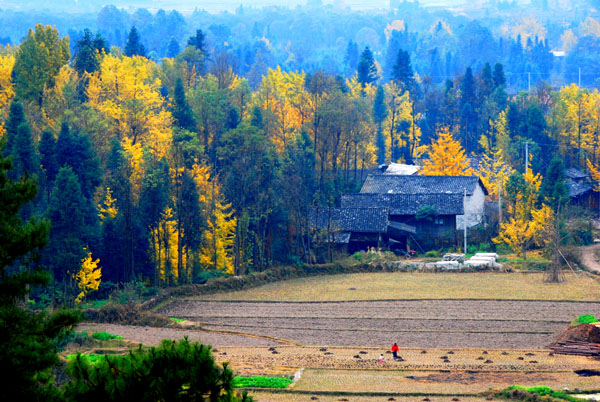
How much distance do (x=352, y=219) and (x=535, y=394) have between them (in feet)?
91.3

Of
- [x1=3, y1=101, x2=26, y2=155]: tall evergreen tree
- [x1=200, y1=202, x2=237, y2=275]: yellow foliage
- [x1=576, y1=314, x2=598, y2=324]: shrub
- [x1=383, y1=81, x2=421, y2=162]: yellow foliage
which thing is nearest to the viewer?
[x1=576, y1=314, x2=598, y2=324]: shrub

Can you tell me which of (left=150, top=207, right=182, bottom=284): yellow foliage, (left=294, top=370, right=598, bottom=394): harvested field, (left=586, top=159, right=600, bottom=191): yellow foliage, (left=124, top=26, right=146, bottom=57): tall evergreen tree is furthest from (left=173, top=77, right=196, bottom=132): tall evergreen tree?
(left=294, top=370, right=598, bottom=394): harvested field

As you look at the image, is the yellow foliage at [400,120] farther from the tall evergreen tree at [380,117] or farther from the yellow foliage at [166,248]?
the yellow foliage at [166,248]

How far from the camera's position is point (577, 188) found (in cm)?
6209

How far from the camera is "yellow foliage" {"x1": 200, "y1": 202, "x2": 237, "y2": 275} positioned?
148 ft

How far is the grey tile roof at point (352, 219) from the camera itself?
4956 cm

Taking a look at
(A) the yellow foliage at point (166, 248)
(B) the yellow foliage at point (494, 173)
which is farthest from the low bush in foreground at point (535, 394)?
(B) the yellow foliage at point (494, 173)

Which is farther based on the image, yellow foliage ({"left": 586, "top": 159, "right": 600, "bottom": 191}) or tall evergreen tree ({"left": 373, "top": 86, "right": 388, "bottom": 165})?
tall evergreen tree ({"left": 373, "top": 86, "right": 388, "bottom": 165})

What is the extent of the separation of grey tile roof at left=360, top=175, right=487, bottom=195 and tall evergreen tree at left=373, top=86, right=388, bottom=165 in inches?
713

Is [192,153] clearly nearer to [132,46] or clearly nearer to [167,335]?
[167,335]

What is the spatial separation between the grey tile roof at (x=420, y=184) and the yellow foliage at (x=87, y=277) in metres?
22.7

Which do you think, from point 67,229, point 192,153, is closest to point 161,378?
point 67,229

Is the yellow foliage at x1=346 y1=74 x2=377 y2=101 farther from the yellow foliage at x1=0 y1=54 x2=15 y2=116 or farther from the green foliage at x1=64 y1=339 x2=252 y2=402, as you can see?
the green foliage at x1=64 y1=339 x2=252 y2=402

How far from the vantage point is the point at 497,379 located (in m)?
25.2
